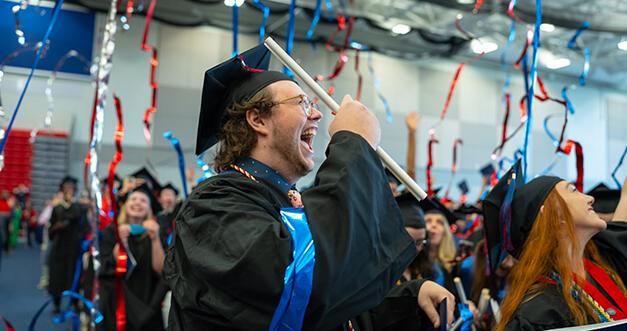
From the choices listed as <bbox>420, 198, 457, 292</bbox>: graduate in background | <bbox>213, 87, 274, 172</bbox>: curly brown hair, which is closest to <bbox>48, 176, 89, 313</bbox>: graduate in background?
<bbox>420, 198, 457, 292</bbox>: graduate in background

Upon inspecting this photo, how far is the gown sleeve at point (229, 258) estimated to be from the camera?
1.11m

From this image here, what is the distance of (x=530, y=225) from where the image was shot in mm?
2219

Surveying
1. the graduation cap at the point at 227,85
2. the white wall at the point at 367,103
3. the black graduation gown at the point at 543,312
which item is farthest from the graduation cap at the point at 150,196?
the white wall at the point at 367,103

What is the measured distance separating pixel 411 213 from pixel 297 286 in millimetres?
2268

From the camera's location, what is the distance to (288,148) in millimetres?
1541

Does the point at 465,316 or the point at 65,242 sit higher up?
the point at 465,316

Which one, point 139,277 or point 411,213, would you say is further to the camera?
point 139,277

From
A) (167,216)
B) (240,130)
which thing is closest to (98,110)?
(240,130)

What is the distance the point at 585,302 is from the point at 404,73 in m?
12.8

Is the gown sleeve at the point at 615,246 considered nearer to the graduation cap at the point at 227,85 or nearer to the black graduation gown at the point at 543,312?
the black graduation gown at the point at 543,312

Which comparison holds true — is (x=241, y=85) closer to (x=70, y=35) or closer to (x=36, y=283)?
(x=36, y=283)

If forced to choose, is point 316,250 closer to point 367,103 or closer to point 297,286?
point 297,286

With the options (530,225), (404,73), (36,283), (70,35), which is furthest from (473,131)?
(530,225)

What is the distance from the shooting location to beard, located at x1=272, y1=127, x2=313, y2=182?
1542 mm
